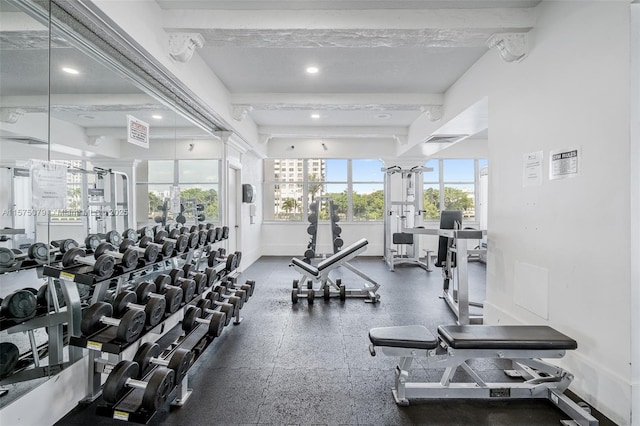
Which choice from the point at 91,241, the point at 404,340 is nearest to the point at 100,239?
the point at 91,241

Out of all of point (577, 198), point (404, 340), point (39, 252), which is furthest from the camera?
point (577, 198)

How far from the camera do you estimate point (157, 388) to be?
1535mm

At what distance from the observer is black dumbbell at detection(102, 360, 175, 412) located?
151cm

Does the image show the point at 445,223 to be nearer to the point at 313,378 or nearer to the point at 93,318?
the point at 313,378

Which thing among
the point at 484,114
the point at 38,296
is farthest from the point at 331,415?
the point at 484,114

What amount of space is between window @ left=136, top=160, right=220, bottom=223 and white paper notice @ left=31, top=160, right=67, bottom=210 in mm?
1112

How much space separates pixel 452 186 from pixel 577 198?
19.2 feet

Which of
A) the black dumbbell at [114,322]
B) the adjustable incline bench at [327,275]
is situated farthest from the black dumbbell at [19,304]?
the adjustable incline bench at [327,275]

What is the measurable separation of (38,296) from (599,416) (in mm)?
3431

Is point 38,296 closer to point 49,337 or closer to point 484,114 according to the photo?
point 49,337

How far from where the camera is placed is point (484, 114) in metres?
3.72

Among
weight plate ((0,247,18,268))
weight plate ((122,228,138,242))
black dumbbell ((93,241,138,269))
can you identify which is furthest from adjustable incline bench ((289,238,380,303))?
weight plate ((0,247,18,268))

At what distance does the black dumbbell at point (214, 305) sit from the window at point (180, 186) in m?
1.06

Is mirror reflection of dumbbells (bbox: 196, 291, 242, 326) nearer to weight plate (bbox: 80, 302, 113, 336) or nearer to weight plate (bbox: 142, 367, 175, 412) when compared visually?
weight plate (bbox: 142, 367, 175, 412)
